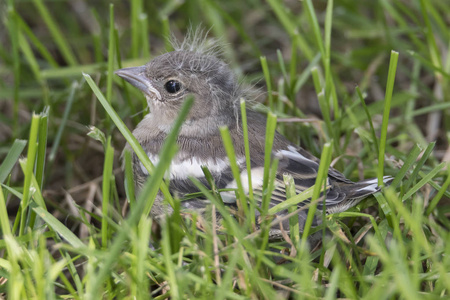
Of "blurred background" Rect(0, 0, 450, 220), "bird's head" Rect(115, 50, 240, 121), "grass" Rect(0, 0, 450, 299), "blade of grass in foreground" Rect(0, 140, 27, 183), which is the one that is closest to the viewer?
"grass" Rect(0, 0, 450, 299)

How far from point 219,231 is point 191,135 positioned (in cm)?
55

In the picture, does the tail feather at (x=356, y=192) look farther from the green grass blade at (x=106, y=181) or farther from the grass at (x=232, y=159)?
the green grass blade at (x=106, y=181)

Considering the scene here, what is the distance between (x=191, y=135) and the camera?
2.37 meters

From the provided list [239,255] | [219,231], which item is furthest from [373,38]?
[239,255]

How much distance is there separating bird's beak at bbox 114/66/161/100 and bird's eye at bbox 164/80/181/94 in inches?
2.2

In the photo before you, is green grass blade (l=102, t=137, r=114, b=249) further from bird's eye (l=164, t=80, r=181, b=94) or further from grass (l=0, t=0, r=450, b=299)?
bird's eye (l=164, t=80, r=181, b=94)

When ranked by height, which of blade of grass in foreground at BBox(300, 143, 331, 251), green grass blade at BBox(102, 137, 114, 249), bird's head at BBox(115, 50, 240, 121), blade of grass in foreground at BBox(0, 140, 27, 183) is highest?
bird's head at BBox(115, 50, 240, 121)

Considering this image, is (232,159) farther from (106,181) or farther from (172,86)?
(172,86)

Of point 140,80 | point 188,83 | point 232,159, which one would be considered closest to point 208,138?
point 188,83

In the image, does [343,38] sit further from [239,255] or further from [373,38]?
[239,255]

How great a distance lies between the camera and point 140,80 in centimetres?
248

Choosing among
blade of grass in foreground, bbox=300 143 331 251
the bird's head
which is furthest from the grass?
the bird's head

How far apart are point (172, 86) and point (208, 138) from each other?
31cm

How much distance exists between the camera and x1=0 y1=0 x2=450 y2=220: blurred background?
2.73 m
